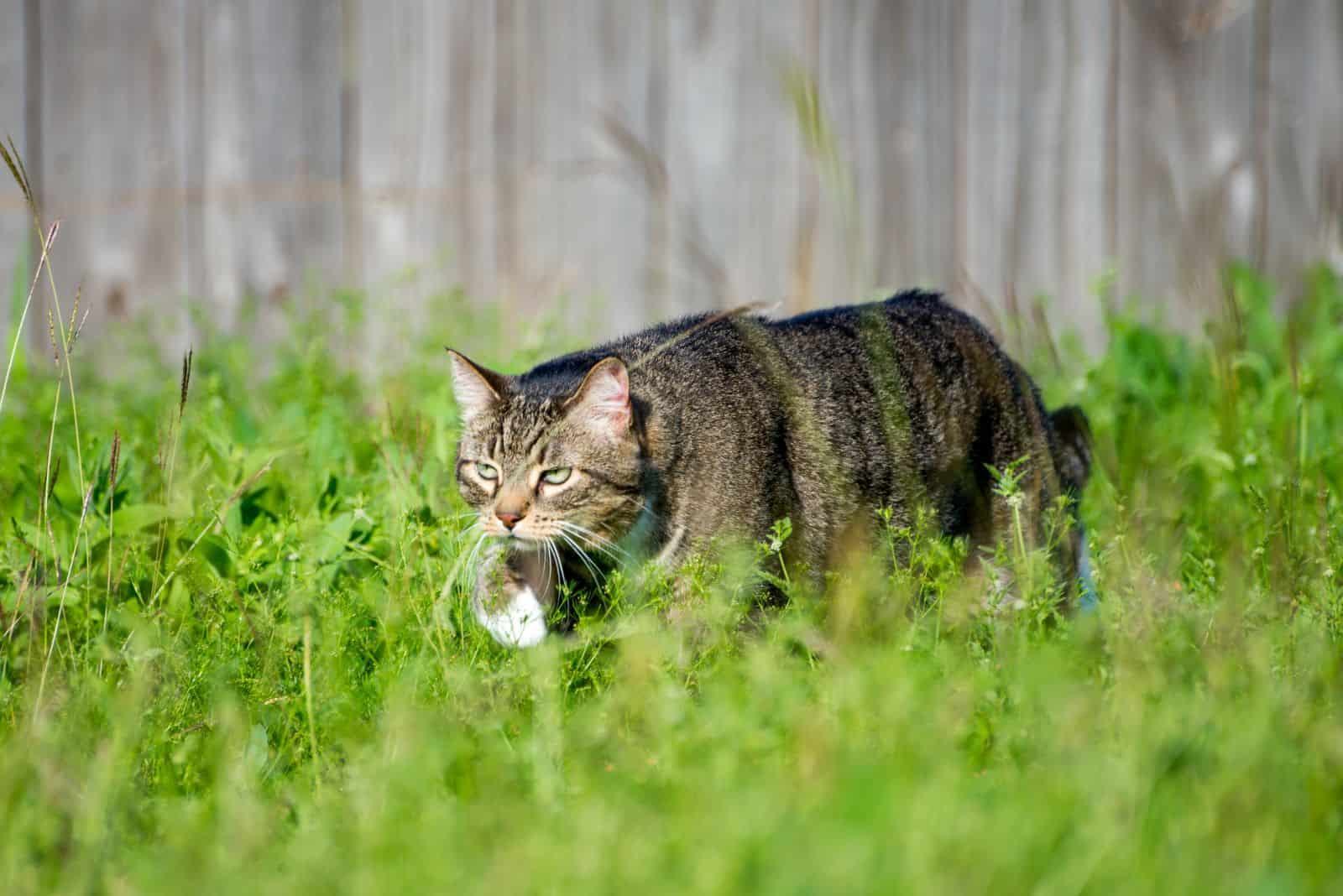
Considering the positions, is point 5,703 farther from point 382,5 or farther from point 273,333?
point 382,5

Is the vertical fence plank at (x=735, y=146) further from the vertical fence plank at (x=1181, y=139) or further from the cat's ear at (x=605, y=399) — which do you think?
the cat's ear at (x=605, y=399)

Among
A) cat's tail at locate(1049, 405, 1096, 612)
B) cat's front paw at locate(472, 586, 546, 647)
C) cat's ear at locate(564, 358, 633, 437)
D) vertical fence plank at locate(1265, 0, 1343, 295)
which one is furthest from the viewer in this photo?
vertical fence plank at locate(1265, 0, 1343, 295)

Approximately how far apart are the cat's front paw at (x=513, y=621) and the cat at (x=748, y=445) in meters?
0.01

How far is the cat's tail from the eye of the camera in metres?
3.57

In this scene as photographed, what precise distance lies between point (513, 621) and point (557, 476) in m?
0.52

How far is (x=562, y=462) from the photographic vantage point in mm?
3146

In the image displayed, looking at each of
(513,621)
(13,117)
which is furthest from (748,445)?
(13,117)

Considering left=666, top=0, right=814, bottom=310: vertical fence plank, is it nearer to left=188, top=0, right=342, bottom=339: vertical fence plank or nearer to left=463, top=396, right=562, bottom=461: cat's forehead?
left=188, top=0, right=342, bottom=339: vertical fence plank

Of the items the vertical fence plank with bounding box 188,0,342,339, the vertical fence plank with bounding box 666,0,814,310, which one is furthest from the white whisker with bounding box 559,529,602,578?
the vertical fence plank with bounding box 188,0,342,339

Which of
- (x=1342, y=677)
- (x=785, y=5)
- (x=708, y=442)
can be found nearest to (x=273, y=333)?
(x=785, y=5)

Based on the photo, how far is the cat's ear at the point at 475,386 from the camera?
3.22m

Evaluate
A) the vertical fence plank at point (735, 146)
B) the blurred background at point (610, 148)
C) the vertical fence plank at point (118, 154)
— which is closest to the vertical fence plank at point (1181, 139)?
the blurred background at point (610, 148)

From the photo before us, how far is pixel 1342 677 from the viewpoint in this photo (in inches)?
83.6

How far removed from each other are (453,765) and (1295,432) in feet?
7.81
